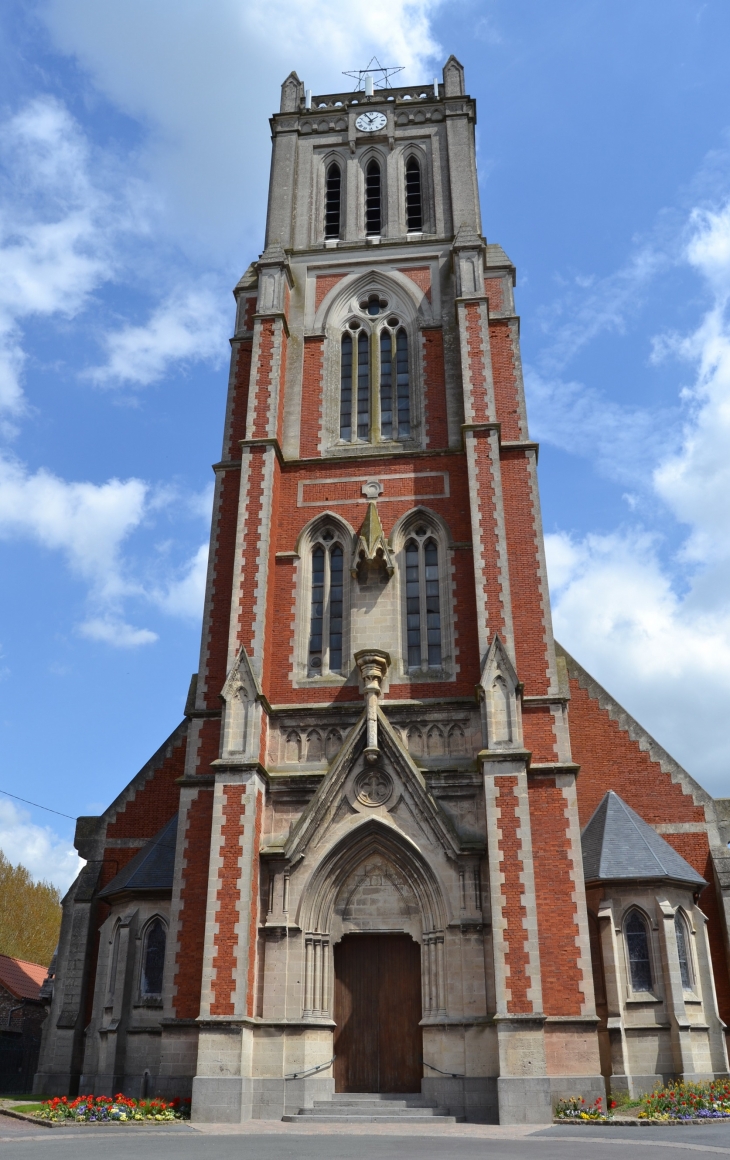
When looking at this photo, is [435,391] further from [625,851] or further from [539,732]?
[625,851]

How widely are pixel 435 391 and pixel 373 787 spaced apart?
10779 millimetres

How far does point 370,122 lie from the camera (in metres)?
31.4

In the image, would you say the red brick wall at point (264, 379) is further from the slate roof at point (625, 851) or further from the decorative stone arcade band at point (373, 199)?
Result: the slate roof at point (625, 851)

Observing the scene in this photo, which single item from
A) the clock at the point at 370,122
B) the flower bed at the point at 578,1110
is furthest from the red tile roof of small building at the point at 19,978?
the clock at the point at 370,122

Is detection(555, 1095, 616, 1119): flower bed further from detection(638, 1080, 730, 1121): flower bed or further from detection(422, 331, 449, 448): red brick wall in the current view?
detection(422, 331, 449, 448): red brick wall

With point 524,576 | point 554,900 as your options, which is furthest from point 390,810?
point 524,576

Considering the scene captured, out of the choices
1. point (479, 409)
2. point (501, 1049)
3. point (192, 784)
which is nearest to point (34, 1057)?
point (192, 784)

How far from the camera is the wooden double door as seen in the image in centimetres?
1811

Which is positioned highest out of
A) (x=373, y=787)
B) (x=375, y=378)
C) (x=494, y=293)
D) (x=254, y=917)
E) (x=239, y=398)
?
(x=494, y=293)

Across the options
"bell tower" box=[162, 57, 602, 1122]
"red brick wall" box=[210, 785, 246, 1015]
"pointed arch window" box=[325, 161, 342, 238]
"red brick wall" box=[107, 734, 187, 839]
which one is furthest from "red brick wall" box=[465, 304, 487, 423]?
"red brick wall" box=[107, 734, 187, 839]

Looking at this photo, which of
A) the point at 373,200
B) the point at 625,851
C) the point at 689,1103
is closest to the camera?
the point at 689,1103

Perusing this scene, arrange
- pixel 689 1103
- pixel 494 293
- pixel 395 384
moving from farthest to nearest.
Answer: pixel 494 293 < pixel 395 384 < pixel 689 1103

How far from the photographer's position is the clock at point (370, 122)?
31125 mm

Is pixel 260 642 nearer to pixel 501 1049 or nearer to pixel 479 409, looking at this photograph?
pixel 479 409
